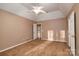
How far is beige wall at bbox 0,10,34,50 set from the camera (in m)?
2.42

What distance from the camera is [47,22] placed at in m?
2.62

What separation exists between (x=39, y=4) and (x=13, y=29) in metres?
0.99

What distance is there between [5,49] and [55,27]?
1491 mm

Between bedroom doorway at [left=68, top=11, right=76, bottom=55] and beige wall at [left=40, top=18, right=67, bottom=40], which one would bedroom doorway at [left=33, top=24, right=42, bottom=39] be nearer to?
beige wall at [left=40, top=18, right=67, bottom=40]

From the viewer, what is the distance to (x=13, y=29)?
8.34ft

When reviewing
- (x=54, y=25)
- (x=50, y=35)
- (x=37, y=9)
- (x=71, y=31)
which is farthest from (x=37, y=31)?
(x=71, y=31)

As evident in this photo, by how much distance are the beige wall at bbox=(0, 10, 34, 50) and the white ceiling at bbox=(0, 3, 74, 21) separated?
5.6 inches

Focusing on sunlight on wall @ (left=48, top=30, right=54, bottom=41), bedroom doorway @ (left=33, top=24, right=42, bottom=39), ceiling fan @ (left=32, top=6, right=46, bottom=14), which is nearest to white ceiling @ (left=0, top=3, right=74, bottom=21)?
ceiling fan @ (left=32, top=6, right=46, bottom=14)

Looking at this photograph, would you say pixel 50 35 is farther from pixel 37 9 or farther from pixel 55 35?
pixel 37 9

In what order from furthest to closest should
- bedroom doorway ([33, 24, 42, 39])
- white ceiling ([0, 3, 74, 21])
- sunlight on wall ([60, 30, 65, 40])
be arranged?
bedroom doorway ([33, 24, 42, 39]) → sunlight on wall ([60, 30, 65, 40]) → white ceiling ([0, 3, 74, 21])

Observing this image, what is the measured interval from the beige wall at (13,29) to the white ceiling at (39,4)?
142 mm

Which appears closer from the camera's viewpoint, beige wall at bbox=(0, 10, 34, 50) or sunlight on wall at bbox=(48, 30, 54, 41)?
beige wall at bbox=(0, 10, 34, 50)

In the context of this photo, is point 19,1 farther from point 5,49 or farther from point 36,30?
point 5,49

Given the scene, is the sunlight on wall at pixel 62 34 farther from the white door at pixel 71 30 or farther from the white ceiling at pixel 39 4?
the white ceiling at pixel 39 4
